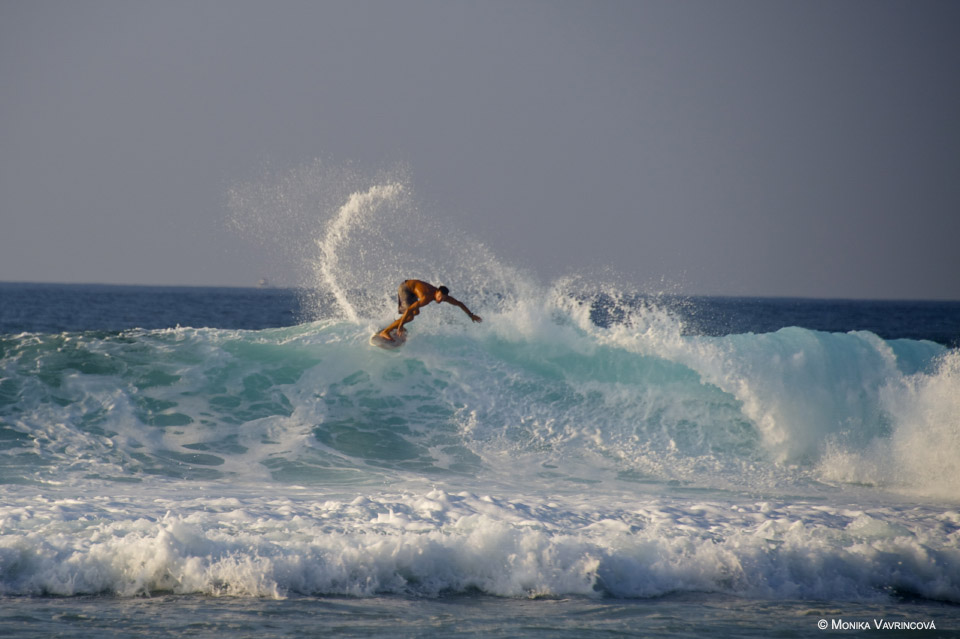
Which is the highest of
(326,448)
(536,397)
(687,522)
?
(536,397)

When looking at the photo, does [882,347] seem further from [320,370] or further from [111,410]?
[111,410]

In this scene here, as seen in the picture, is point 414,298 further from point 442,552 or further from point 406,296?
point 442,552

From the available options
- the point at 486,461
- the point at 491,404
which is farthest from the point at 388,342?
the point at 486,461

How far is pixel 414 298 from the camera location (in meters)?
11.9

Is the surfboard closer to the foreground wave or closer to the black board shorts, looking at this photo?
the foreground wave

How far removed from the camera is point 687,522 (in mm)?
7340

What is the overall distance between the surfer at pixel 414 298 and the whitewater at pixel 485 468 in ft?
2.00

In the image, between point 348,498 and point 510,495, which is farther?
point 510,495

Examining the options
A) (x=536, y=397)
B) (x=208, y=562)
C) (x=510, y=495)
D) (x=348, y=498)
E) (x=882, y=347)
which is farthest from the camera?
(x=882, y=347)

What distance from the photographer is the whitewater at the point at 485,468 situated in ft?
19.3

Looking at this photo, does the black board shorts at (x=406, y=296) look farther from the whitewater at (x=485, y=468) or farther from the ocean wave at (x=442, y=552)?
the ocean wave at (x=442, y=552)

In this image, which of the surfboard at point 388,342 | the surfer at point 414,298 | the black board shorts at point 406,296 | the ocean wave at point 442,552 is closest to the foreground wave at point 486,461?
the ocean wave at point 442,552

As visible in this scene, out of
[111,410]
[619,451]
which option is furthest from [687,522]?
[111,410]

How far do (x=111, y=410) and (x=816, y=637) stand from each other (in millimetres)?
9336
